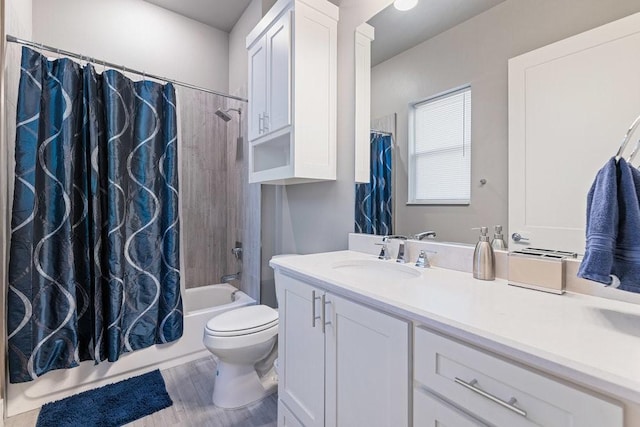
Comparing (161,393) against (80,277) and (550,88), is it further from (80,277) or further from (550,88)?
(550,88)

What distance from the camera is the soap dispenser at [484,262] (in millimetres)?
1049

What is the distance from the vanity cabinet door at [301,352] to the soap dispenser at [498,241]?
2.19 ft

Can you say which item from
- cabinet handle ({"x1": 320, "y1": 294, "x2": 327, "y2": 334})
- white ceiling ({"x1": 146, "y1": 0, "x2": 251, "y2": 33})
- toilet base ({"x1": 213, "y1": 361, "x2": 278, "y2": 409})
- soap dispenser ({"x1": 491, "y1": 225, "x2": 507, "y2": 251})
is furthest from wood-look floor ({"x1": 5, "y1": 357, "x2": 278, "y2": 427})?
white ceiling ({"x1": 146, "y1": 0, "x2": 251, "y2": 33})

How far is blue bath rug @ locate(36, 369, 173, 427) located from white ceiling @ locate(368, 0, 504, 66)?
2301 mm

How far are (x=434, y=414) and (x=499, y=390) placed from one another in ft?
0.64

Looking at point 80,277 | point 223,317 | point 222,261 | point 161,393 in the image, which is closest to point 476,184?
point 223,317

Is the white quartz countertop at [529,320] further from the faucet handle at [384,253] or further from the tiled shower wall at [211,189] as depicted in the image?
the tiled shower wall at [211,189]

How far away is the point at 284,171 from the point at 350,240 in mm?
568

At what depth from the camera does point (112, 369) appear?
189 cm

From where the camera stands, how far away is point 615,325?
2.14 feet

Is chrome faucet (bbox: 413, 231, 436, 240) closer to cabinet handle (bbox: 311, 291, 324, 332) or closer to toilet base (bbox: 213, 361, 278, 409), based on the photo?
cabinet handle (bbox: 311, 291, 324, 332)

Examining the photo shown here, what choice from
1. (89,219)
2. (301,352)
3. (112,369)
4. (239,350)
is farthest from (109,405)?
(301,352)

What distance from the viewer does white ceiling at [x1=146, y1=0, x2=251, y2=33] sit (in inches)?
100

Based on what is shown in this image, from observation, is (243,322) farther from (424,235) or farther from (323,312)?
(424,235)
